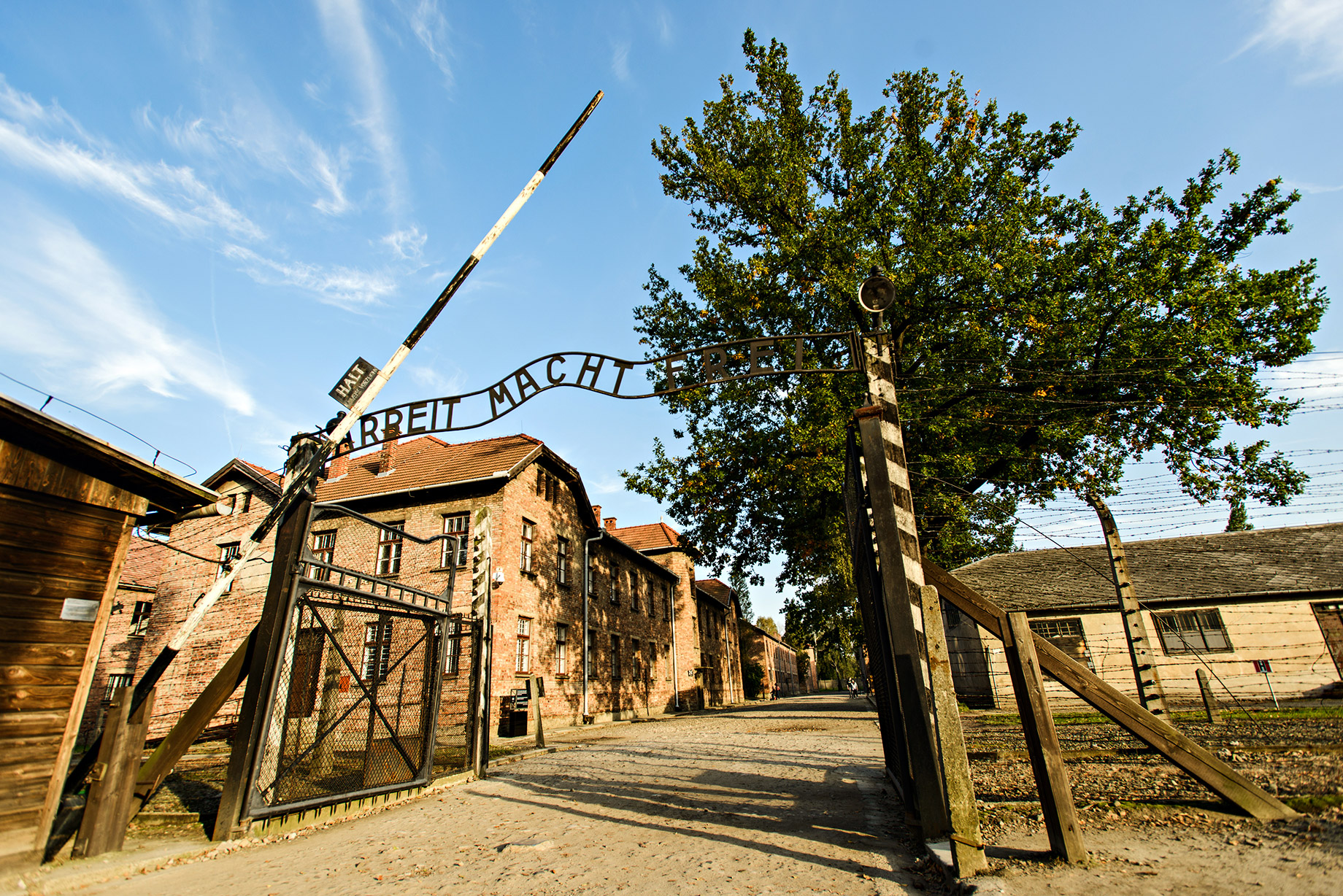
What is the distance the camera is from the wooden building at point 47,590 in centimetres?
467

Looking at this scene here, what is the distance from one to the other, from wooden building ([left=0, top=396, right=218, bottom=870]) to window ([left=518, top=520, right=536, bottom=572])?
1398 cm

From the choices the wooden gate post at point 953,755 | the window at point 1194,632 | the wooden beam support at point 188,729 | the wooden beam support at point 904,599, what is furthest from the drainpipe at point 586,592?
the wooden gate post at point 953,755

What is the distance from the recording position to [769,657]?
59719 mm

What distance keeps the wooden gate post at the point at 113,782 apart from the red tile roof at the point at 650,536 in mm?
29348

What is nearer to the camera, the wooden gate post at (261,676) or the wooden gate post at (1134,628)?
the wooden gate post at (261,676)

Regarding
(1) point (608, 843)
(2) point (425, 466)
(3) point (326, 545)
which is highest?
(2) point (425, 466)

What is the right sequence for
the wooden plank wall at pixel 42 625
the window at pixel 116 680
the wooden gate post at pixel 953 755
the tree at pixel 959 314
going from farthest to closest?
1. the window at pixel 116 680
2. the tree at pixel 959 314
3. the wooden plank wall at pixel 42 625
4. the wooden gate post at pixel 953 755

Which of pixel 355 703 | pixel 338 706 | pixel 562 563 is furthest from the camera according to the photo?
pixel 562 563

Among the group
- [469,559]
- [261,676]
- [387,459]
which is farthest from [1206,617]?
[387,459]

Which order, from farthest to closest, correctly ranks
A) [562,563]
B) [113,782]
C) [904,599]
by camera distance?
[562,563] → [113,782] → [904,599]

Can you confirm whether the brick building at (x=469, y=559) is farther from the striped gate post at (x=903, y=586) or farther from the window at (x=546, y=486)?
the striped gate post at (x=903, y=586)

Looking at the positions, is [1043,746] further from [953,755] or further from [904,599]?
[904,599]

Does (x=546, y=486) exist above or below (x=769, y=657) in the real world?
above

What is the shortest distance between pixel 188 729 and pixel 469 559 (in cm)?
1339
